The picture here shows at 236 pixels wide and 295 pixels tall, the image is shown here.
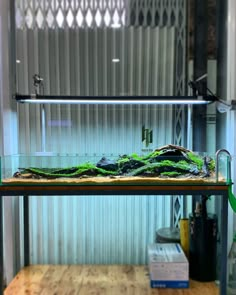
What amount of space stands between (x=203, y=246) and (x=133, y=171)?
0.74 meters

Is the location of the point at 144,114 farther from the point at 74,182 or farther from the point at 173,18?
the point at 74,182

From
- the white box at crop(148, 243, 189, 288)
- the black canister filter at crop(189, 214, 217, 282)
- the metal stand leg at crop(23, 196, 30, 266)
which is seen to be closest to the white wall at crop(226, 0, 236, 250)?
the black canister filter at crop(189, 214, 217, 282)

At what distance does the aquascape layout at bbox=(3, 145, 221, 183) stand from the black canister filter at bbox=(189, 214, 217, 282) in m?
0.51

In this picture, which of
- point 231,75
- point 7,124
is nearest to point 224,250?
point 231,75

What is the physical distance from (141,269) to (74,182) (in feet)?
Answer: 3.31

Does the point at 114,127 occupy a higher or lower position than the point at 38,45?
lower

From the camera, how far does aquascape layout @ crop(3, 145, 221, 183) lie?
1460 millimetres

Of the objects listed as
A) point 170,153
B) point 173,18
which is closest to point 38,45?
point 173,18

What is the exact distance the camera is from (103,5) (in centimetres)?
212

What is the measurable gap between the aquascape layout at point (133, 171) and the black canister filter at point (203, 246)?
1.67 feet

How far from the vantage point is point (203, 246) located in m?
1.89

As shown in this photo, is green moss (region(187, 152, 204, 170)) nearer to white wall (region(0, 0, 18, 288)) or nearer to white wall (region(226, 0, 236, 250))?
white wall (region(226, 0, 236, 250))

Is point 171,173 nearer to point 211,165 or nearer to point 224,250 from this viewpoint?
point 211,165

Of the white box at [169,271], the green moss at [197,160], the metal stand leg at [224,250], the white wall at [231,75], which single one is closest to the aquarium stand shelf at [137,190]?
the metal stand leg at [224,250]
